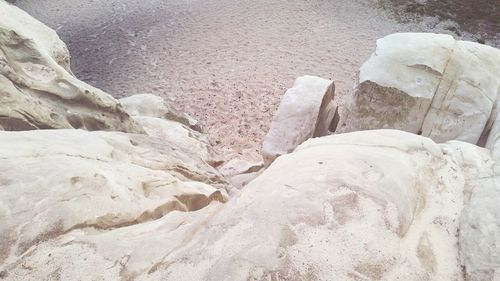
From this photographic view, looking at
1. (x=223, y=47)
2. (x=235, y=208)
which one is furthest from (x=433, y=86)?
(x=223, y=47)

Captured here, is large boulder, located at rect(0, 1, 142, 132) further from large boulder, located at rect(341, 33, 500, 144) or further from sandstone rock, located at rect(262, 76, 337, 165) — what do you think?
large boulder, located at rect(341, 33, 500, 144)

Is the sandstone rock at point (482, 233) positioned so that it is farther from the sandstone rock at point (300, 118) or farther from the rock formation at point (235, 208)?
the sandstone rock at point (300, 118)

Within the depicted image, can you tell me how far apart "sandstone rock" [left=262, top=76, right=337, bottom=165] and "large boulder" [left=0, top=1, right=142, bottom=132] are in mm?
1019

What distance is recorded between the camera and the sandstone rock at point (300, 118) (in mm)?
3381

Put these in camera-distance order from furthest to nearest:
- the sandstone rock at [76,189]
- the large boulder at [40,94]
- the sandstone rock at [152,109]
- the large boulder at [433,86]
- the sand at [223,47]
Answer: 1. the sand at [223,47]
2. the sandstone rock at [152,109]
3. the large boulder at [433,86]
4. the large boulder at [40,94]
5. the sandstone rock at [76,189]

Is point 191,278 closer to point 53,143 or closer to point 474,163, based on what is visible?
point 53,143

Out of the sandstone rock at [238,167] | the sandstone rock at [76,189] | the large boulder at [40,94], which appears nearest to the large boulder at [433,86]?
the sandstone rock at [238,167]

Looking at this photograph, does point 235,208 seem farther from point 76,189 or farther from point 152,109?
point 152,109

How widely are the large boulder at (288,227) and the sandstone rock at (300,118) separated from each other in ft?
4.88

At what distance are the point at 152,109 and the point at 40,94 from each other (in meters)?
1.45

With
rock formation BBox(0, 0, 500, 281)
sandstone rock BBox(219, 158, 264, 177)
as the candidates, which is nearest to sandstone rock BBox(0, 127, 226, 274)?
rock formation BBox(0, 0, 500, 281)

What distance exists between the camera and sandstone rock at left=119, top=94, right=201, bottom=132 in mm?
4059

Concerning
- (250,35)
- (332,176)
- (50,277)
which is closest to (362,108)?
(332,176)

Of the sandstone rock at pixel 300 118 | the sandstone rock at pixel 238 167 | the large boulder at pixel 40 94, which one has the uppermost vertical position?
the large boulder at pixel 40 94
